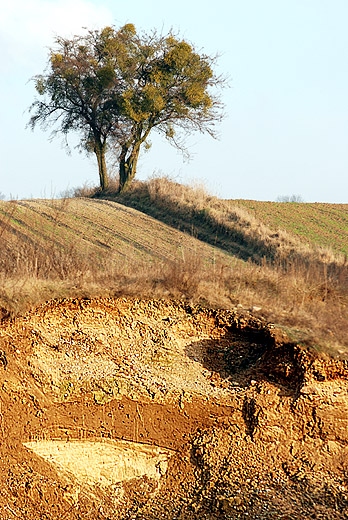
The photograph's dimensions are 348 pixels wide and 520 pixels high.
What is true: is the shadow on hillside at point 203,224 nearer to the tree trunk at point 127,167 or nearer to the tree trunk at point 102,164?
the tree trunk at point 127,167

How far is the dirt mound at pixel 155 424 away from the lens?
22.7 ft

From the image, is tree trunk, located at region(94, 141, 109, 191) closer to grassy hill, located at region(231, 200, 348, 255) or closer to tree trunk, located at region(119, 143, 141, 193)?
tree trunk, located at region(119, 143, 141, 193)

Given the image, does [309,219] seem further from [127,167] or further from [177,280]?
[177,280]

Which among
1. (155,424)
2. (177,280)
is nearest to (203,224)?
(177,280)

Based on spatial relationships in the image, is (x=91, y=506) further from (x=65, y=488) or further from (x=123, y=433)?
(x=123, y=433)

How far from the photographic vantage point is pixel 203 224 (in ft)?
98.0

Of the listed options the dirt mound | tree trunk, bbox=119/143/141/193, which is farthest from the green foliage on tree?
the dirt mound

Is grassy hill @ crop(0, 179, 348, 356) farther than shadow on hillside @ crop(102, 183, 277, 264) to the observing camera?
No

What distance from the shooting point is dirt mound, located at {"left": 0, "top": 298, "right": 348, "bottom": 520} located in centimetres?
693

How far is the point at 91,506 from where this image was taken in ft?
22.6

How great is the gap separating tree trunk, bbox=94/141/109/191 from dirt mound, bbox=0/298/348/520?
2795cm

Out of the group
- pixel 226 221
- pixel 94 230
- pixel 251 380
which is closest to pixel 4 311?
pixel 251 380

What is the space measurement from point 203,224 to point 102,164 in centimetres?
853

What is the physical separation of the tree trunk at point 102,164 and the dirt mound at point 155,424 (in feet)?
91.7
